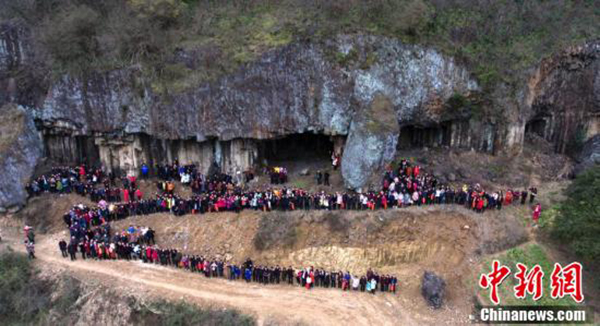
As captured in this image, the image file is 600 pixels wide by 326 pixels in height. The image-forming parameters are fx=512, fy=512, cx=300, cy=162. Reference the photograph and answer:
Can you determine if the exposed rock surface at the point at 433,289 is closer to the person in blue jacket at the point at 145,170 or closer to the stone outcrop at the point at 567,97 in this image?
the stone outcrop at the point at 567,97

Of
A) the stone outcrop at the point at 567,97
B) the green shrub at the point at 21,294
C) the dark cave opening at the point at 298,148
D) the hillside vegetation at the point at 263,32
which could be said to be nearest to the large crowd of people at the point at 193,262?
the green shrub at the point at 21,294

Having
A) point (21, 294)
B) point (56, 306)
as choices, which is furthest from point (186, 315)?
point (21, 294)

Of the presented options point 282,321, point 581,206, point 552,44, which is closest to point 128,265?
point 282,321

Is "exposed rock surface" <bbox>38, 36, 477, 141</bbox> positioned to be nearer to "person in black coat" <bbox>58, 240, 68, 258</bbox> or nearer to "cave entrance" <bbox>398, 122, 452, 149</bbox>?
"cave entrance" <bbox>398, 122, 452, 149</bbox>

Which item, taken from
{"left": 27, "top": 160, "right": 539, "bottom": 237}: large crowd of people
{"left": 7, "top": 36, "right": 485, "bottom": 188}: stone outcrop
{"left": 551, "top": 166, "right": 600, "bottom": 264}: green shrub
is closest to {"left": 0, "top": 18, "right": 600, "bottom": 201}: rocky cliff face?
{"left": 7, "top": 36, "right": 485, "bottom": 188}: stone outcrop

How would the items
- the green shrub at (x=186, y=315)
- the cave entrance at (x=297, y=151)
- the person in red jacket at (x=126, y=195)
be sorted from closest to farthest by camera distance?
the green shrub at (x=186, y=315)
the person in red jacket at (x=126, y=195)
the cave entrance at (x=297, y=151)

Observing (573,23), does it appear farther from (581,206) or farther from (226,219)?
(226,219)

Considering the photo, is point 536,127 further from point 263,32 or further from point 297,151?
point 263,32
